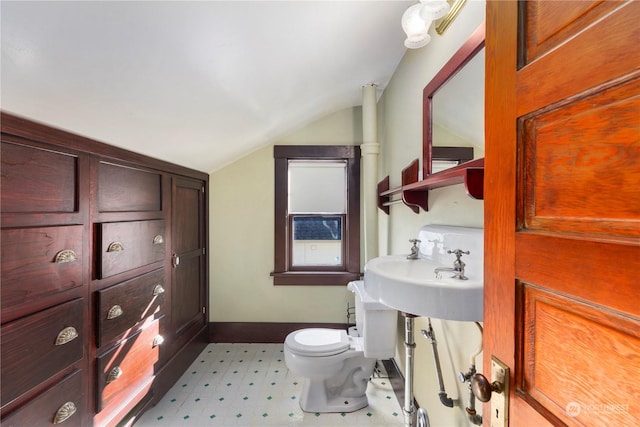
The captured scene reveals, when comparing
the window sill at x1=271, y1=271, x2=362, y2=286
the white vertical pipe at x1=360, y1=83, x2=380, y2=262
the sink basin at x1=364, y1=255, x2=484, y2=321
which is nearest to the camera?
the sink basin at x1=364, y1=255, x2=484, y2=321

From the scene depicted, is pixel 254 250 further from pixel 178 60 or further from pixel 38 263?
pixel 178 60

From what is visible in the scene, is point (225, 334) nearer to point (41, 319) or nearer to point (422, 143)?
point (41, 319)

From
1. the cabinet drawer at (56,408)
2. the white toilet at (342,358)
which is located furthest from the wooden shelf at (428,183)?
the cabinet drawer at (56,408)

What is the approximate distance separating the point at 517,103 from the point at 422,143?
821 millimetres

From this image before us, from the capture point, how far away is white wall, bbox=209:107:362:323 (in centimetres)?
233

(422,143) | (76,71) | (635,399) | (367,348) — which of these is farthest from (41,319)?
(422,143)

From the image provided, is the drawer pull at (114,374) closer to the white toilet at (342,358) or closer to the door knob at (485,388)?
the white toilet at (342,358)

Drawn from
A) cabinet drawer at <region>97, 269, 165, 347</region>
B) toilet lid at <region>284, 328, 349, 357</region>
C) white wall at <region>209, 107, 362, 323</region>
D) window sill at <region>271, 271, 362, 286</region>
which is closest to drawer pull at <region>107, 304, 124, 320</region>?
cabinet drawer at <region>97, 269, 165, 347</region>

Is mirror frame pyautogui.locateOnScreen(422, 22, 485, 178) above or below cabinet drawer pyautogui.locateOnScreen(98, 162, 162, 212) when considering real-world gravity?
above

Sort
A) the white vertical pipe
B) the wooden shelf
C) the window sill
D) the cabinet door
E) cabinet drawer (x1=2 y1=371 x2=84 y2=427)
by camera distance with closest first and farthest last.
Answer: the wooden shelf → cabinet drawer (x1=2 y1=371 x2=84 y2=427) → the cabinet door → the white vertical pipe → the window sill

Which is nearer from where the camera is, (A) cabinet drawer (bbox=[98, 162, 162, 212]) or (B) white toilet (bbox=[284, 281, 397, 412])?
(A) cabinet drawer (bbox=[98, 162, 162, 212])

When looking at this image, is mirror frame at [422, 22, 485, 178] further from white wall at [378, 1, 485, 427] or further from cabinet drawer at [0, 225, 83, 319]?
cabinet drawer at [0, 225, 83, 319]

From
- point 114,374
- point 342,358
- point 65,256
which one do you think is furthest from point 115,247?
point 342,358

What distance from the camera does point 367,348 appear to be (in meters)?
1.50
